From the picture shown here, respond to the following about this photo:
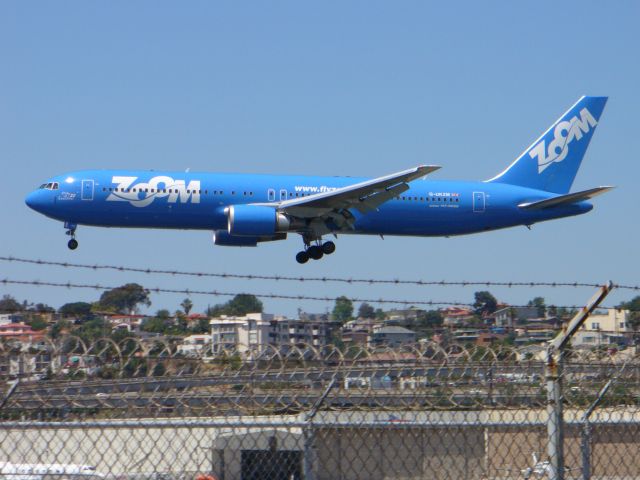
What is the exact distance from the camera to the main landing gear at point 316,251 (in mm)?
40250

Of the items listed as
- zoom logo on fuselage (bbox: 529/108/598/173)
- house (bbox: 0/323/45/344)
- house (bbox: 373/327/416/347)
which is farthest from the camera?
zoom logo on fuselage (bbox: 529/108/598/173)

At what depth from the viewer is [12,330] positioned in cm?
1026

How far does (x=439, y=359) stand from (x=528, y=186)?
35.3m

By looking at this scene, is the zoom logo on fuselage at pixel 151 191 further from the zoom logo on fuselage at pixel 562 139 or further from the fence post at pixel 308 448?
the fence post at pixel 308 448

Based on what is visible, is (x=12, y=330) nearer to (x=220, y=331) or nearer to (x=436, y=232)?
Answer: (x=220, y=331)

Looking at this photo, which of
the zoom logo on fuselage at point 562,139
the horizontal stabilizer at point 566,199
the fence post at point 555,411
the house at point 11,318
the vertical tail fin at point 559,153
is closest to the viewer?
the fence post at point 555,411

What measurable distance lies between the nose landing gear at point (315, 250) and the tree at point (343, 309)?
26.4 m

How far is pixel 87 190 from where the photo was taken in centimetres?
3631

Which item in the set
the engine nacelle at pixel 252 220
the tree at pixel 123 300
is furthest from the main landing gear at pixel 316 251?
the tree at pixel 123 300

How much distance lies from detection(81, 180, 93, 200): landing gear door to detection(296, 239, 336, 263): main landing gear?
27.9 feet

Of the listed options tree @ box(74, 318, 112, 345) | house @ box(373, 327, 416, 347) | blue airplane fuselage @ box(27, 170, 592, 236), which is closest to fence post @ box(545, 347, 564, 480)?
house @ box(373, 327, 416, 347)

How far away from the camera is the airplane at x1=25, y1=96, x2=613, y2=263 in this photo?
36375 millimetres

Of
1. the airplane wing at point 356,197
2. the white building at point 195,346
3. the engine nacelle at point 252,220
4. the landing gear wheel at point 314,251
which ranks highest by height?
the airplane wing at point 356,197

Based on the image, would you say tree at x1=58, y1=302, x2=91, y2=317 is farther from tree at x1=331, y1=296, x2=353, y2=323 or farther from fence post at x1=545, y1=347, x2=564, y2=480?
fence post at x1=545, y1=347, x2=564, y2=480
